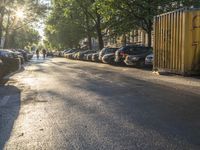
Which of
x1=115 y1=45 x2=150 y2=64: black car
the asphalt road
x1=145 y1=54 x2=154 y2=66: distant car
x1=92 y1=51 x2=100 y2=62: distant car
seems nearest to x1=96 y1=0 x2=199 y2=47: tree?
x1=115 y1=45 x2=150 y2=64: black car

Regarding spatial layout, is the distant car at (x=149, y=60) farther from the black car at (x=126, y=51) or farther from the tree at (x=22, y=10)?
the tree at (x=22, y=10)

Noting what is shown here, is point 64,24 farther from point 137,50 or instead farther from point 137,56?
point 137,56

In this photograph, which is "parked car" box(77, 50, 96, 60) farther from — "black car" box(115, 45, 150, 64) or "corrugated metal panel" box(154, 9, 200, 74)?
"corrugated metal panel" box(154, 9, 200, 74)

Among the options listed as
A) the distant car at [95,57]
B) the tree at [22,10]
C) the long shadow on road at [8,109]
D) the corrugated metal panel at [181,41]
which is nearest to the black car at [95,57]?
the distant car at [95,57]

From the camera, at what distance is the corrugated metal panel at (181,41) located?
1966cm

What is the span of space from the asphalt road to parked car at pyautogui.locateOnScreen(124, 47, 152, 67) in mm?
15559

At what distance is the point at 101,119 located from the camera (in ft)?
29.9

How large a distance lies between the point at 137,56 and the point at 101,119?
21.8 metres

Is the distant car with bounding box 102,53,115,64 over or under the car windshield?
under

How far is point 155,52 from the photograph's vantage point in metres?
23.7

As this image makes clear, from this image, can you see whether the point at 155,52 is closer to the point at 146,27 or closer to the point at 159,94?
the point at 159,94

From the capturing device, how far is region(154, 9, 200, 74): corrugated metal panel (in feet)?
64.5

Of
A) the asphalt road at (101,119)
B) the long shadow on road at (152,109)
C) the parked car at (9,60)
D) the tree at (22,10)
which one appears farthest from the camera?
the tree at (22,10)

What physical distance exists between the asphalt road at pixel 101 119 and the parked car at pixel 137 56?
15559mm
